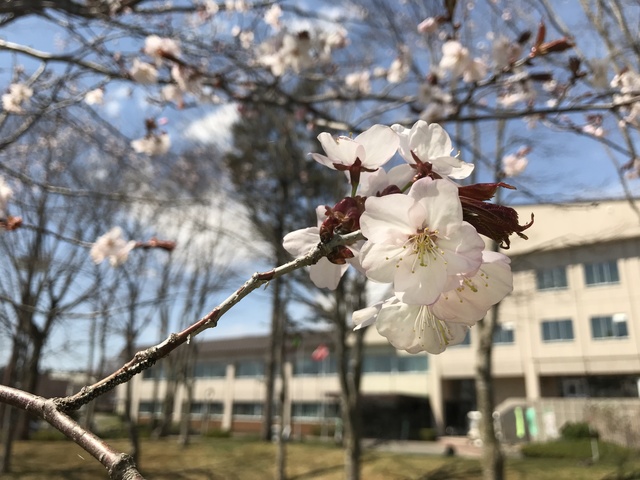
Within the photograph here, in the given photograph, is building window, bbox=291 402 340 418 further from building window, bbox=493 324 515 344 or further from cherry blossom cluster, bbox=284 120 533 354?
cherry blossom cluster, bbox=284 120 533 354

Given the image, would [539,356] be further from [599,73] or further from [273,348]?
[599,73]

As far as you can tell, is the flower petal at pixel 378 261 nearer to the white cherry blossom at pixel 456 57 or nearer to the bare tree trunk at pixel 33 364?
the white cherry blossom at pixel 456 57

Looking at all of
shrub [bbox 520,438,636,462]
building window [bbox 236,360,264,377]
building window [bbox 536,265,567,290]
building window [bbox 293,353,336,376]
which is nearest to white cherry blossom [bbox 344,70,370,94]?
shrub [bbox 520,438,636,462]

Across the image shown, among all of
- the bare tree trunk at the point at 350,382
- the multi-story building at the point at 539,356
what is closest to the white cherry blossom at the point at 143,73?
the bare tree trunk at the point at 350,382

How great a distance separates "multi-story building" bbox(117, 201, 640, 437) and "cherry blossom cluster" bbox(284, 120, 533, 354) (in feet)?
53.6

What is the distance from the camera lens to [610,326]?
65.8 feet

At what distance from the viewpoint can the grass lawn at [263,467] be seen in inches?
321

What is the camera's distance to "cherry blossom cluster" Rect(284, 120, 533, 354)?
662 millimetres

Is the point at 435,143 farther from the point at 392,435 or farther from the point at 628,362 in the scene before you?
the point at 392,435

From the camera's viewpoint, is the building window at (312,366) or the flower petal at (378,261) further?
the building window at (312,366)

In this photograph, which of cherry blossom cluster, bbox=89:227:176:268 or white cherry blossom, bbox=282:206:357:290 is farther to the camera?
cherry blossom cluster, bbox=89:227:176:268

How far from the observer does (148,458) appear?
33.0ft

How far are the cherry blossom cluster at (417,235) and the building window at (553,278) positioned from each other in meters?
22.6

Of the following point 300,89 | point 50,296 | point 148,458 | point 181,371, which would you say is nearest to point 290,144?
point 300,89
